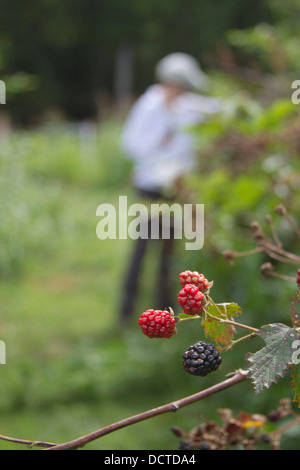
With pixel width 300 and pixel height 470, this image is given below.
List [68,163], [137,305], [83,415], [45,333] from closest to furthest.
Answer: [83,415] < [45,333] < [137,305] < [68,163]

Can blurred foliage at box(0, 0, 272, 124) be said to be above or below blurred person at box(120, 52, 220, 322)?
above

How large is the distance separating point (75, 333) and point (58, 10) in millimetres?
25838

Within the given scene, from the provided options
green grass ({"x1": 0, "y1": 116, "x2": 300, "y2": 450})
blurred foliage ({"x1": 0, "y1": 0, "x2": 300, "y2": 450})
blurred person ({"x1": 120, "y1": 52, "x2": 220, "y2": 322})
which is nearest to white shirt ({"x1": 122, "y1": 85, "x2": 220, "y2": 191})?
blurred person ({"x1": 120, "y1": 52, "x2": 220, "y2": 322})

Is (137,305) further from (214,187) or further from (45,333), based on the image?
(214,187)

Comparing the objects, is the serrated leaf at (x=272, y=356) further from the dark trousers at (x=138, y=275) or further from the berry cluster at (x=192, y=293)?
the dark trousers at (x=138, y=275)

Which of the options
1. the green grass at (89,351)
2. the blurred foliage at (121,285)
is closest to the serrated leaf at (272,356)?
the blurred foliage at (121,285)

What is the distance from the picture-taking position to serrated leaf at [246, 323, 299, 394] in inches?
29.3

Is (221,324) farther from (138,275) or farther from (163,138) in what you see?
(138,275)

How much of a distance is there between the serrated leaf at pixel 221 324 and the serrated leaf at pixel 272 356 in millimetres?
46

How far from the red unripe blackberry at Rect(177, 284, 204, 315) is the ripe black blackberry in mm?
61

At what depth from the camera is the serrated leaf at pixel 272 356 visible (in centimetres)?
74

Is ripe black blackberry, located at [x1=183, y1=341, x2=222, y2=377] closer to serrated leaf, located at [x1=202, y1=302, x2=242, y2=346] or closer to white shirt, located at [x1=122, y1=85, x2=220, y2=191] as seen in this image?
serrated leaf, located at [x1=202, y1=302, x2=242, y2=346]

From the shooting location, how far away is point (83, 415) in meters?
2.84

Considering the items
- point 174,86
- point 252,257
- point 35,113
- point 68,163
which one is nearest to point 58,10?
point 35,113
